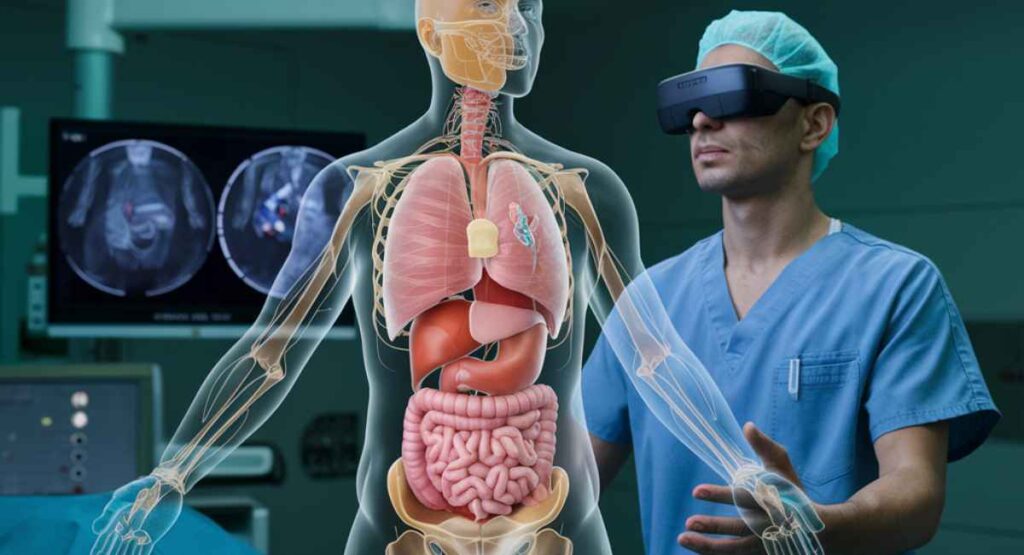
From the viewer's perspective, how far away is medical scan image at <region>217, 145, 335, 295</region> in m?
1.98

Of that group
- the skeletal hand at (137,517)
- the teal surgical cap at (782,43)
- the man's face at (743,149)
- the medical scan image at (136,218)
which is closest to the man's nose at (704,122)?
the man's face at (743,149)

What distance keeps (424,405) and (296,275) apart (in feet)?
0.47

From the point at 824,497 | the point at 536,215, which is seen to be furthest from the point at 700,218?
the point at 536,215

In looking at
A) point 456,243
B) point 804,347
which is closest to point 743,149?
point 804,347

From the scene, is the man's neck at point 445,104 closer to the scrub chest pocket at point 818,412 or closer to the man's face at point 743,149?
the man's face at point 743,149

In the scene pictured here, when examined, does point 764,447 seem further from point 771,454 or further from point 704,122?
point 704,122

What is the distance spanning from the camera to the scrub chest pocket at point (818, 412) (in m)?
1.09

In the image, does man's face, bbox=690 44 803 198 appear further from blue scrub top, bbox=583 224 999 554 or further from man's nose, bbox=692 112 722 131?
blue scrub top, bbox=583 224 999 554

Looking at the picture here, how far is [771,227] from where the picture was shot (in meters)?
1.17

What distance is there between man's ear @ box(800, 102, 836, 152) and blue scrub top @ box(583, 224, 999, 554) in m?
0.12

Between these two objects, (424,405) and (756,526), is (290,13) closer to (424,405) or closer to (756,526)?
(424,405)

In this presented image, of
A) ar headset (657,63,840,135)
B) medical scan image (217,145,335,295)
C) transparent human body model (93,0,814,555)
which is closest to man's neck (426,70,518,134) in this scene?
transparent human body model (93,0,814,555)

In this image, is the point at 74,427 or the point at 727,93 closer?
the point at 727,93

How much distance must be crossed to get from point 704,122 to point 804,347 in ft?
0.76
